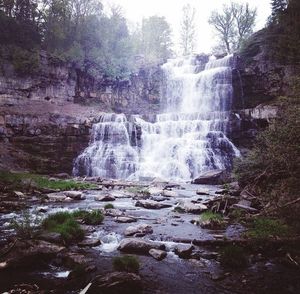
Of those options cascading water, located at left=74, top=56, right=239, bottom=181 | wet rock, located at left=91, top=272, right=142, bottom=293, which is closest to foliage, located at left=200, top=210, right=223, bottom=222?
wet rock, located at left=91, top=272, right=142, bottom=293

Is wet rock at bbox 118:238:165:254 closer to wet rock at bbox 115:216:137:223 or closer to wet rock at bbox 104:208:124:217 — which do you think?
wet rock at bbox 115:216:137:223

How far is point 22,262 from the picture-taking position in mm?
6312

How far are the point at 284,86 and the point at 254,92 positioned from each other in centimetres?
348

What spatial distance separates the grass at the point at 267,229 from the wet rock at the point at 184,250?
1799 mm

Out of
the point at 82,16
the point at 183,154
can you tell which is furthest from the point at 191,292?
the point at 82,16

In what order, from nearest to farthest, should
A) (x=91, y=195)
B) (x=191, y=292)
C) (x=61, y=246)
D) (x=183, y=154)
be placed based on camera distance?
(x=191, y=292) → (x=61, y=246) → (x=91, y=195) → (x=183, y=154)

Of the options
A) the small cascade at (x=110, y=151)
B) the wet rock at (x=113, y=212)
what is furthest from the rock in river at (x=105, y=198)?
the small cascade at (x=110, y=151)

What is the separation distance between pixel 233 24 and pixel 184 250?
5343 centimetres

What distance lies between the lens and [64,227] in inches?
336

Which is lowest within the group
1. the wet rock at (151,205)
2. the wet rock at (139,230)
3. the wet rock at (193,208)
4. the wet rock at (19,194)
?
the wet rock at (19,194)

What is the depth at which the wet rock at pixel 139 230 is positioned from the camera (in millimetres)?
8824

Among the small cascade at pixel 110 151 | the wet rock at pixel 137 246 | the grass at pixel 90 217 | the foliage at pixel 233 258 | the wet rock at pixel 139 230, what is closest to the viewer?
the foliage at pixel 233 258

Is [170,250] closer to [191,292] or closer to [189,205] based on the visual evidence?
[191,292]

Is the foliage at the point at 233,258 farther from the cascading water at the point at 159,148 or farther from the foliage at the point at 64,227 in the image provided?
the cascading water at the point at 159,148
